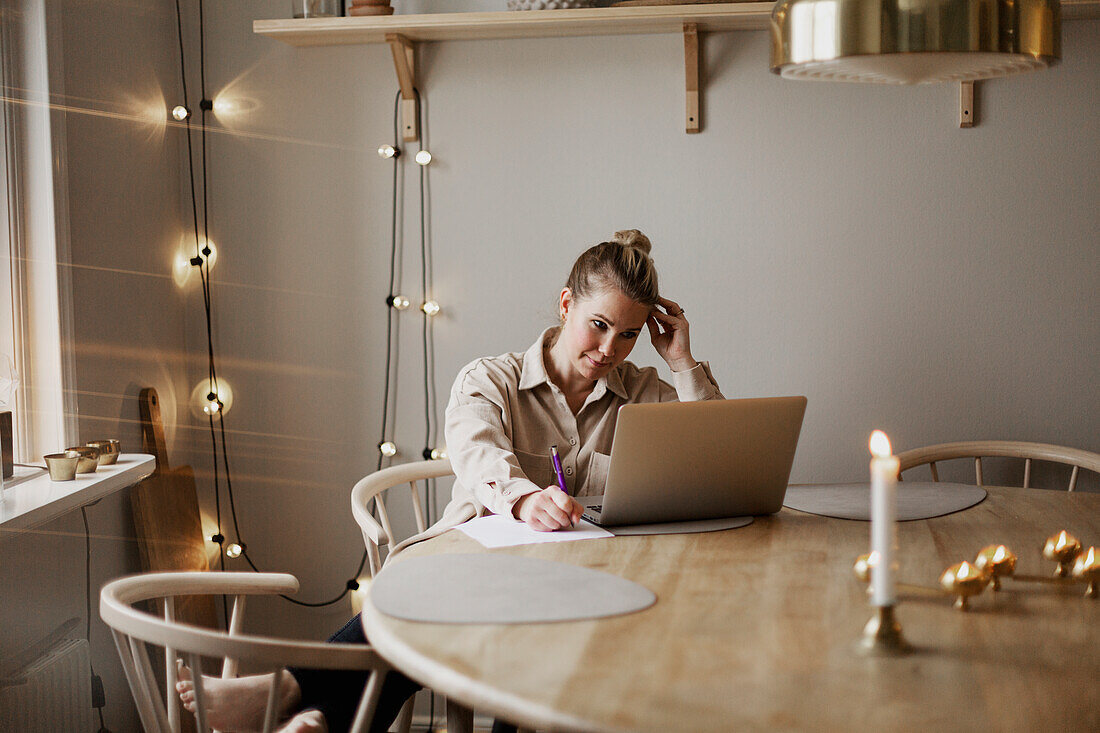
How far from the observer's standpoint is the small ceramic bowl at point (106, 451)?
1985 millimetres

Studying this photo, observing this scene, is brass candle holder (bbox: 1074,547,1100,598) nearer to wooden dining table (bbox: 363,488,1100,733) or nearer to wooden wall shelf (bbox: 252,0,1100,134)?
wooden dining table (bbox: 363,488,1100,733)

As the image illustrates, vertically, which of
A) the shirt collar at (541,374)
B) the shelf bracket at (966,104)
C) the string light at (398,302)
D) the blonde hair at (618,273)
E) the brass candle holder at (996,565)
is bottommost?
the brass candle holder at (996,565)

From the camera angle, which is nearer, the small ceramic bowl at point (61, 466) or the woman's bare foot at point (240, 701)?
the woman's bare foot at point (240, 701)

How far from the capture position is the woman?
173 cm

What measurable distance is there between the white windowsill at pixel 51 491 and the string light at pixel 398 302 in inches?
29.3

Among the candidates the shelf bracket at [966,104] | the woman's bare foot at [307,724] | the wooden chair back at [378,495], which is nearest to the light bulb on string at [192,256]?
the wooden chair back at [378,495]

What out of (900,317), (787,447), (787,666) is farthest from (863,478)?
(787,666)

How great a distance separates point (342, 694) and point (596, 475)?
639 mm

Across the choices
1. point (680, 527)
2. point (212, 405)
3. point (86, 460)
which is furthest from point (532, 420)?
point (212, 405)

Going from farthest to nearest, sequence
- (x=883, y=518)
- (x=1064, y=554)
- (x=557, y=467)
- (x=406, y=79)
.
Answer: (x=406, y=79), (x=557, y=467), (x=1064, y=554), (x=883, y=518)

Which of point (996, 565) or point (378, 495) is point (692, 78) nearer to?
point (378, 495)

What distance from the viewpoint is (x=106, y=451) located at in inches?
78.6

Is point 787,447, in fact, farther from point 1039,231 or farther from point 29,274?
point 29,274

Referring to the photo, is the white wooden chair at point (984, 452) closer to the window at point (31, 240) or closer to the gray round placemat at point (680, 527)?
the gray round placemat at point (680, 527)
